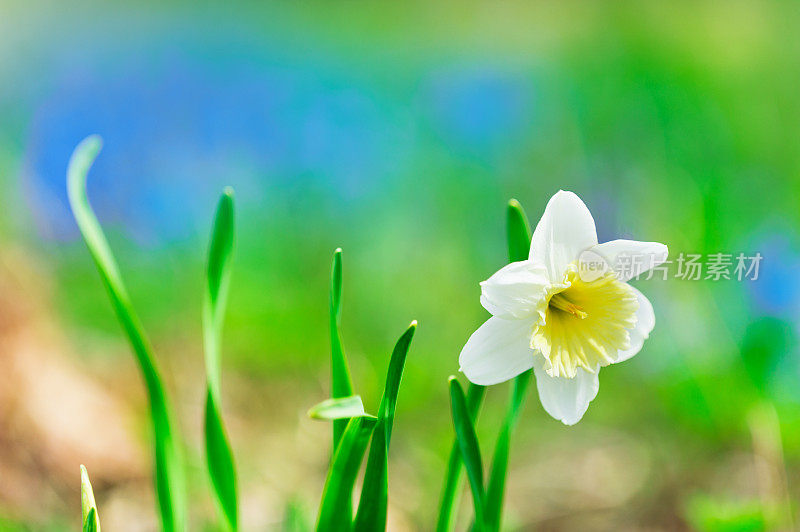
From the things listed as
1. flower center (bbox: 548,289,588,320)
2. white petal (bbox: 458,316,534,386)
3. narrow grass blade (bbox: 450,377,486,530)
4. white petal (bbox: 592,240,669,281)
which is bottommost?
narrow grass blade (bbox: 450,377,486,530)

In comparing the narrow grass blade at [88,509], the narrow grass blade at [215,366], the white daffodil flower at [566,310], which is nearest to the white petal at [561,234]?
the white daffodil flower at [566,310]

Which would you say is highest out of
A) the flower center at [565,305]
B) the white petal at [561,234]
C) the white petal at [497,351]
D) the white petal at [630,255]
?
the white petal at [561,234]

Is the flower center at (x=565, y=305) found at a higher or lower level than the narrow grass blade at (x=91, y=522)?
higher

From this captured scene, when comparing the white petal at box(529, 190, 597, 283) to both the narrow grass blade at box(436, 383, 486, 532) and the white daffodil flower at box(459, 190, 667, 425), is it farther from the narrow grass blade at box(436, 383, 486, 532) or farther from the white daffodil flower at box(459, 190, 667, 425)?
the narrow grass blade at box(436, 383, 486, 532)

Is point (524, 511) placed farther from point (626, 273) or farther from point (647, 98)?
point (647, 98)

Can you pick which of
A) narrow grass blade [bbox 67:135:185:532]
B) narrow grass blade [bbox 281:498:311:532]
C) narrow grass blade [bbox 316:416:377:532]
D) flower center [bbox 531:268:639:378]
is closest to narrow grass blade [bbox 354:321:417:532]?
→ narrow grass blade [bbox 316:416:377:532]

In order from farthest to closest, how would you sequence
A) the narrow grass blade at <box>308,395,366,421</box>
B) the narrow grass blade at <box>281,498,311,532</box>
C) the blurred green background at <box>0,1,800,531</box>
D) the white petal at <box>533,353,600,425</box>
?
the blurred green background at <box>0,1,800,531</box>
the narrow grass blade at <box>281,498,311,532</box>
the white petal at <box>533,353,600,425</box>
the narrow grass blade at <box>308,395,366,421</box>

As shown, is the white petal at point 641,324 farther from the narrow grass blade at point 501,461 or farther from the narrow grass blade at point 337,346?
the narrow grass blade at point 337,346
